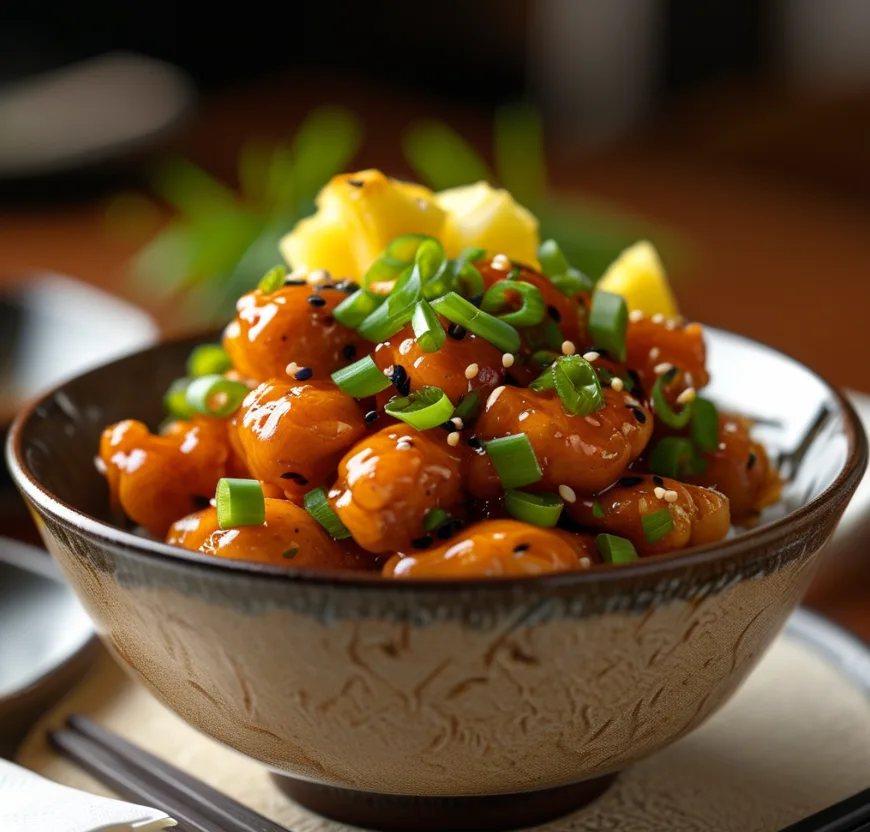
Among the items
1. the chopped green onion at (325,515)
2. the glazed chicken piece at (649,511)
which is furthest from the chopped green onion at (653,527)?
the chopped green onion at (325,515)

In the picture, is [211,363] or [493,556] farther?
→ [211,363]

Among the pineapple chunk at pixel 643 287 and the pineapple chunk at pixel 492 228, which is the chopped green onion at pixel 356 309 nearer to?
the pineapple chunk at pixel 492 228

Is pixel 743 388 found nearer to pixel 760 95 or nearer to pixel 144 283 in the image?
pixel 144 283

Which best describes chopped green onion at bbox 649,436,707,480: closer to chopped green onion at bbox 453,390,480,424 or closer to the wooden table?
chopped green onion at bbox 453,390,480,424

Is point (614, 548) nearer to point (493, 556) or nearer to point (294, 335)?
point (493, 556)

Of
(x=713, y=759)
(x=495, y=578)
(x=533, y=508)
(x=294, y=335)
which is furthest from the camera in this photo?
(x=713, y=759)

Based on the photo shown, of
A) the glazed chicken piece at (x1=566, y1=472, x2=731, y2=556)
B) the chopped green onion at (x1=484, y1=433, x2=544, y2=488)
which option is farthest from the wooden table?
the chopped green onion at (x1=484, y1=433, x2=544, y2=488)

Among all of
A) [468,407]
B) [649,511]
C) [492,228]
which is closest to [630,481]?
[649,511]

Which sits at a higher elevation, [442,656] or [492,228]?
[492,228]
